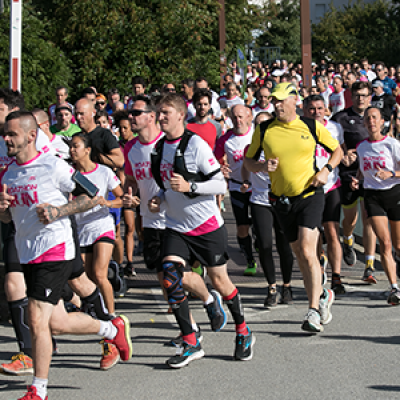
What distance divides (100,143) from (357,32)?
5190 centimetres

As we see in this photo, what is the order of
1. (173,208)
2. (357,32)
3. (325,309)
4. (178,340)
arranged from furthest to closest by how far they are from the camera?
(357,32)
(325,309)
(178,340)
(173,208)

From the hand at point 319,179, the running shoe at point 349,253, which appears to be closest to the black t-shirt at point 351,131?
the running shoe at point 349,253

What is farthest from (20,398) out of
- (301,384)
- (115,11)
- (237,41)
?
(237,41)

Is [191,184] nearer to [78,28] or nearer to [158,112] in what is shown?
[158,112]

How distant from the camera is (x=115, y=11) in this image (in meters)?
20.4

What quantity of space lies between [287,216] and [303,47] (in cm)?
1759

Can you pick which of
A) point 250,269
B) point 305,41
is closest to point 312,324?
point 250,269

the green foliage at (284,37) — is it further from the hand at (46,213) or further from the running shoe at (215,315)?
the hand at (46,213)

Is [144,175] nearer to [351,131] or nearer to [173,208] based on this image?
[173,208]

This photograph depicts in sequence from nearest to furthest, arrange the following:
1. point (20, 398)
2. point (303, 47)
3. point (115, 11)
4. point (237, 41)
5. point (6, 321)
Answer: point (20, 398) → point (6, 321) → point (115, 11) → point (303, 47) → point (237, 41)

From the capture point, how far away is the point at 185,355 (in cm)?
571

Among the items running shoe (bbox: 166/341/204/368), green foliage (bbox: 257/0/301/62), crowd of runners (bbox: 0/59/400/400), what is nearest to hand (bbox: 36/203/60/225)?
crowd of runners (bbox: 0/59/400/400)

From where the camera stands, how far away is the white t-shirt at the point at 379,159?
A: 7637 mm

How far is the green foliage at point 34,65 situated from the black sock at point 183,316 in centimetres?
944
